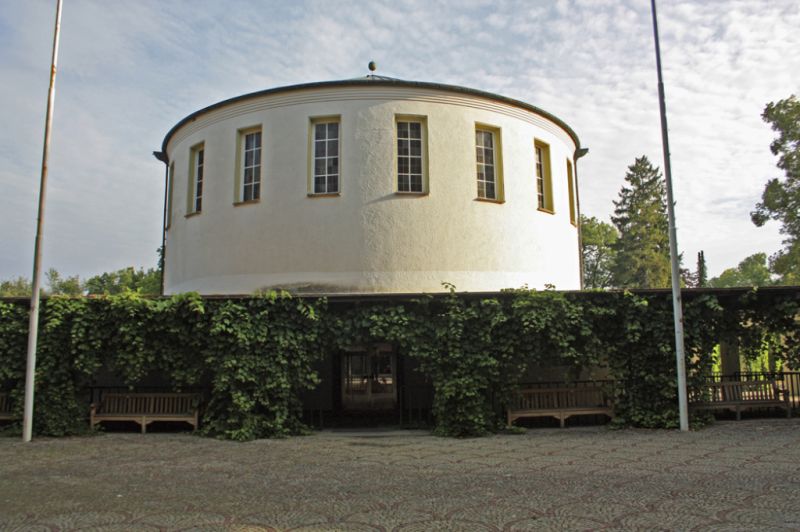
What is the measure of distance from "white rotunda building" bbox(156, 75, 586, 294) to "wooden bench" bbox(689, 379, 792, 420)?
4.55 m

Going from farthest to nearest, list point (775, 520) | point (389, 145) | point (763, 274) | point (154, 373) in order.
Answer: point (763, 274) < point (389, 145) < point (154, 373) < point (775, 520)

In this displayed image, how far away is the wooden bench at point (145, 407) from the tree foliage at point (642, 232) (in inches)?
1565

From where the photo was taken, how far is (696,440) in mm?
10742

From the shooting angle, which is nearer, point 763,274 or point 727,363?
point 727,363

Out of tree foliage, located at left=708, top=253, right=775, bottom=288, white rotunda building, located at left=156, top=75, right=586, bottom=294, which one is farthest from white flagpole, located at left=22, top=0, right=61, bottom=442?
tree foliage, located at left=708, top=253, right=775, bottom=288

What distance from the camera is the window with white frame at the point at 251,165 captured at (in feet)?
52.3

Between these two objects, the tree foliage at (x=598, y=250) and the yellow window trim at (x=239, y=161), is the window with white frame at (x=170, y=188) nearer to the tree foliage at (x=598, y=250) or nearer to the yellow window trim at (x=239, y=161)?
the yellow window trim at (x=239, y=161)

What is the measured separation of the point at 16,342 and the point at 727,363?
15950 millimetres

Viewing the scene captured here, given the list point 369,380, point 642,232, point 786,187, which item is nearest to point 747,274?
point 642,232

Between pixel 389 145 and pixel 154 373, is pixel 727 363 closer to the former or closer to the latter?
pixel 389 145

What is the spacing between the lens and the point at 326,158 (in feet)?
51.2

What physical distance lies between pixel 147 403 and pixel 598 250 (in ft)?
152

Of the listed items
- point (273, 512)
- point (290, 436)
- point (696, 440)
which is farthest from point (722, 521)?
point (290, 436)

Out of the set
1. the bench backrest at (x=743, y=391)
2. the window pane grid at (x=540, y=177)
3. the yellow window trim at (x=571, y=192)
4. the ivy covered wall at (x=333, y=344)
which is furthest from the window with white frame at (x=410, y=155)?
the bench backrest at (x=743, y=391)
